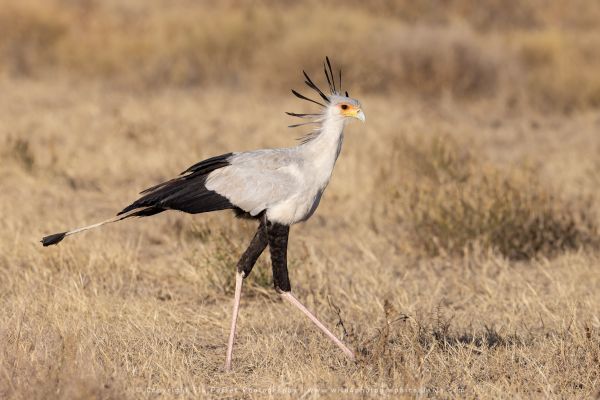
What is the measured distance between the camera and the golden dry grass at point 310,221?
169 inches

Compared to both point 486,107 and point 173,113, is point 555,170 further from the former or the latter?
point 173,113

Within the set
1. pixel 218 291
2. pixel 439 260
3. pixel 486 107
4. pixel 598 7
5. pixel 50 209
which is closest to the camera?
pixel 218 291

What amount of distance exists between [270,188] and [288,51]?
876 centimetres

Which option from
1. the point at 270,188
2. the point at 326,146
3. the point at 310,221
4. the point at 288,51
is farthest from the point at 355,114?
the point at 288,51

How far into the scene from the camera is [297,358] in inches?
174

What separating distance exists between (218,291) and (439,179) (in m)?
2.86

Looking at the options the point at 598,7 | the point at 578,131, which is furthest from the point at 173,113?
the point at 598,7

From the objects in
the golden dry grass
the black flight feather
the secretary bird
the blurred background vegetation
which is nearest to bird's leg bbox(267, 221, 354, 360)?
the secretary bird

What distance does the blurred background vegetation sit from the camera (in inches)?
500

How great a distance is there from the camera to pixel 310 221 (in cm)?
774

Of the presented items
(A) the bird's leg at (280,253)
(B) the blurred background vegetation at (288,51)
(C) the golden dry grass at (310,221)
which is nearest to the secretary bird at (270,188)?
(A) the bird's leg at (280,253)

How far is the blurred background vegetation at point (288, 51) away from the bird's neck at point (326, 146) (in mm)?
8122

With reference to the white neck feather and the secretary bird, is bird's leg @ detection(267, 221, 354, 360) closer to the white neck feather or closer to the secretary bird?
the secretary bird

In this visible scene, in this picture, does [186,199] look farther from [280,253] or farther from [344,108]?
[344,108]
